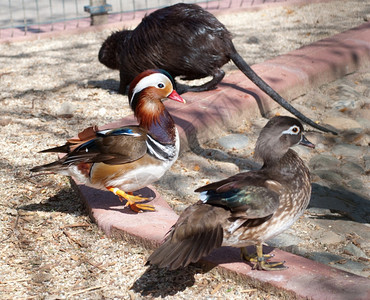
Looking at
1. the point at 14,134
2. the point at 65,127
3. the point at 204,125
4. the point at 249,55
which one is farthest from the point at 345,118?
the point at 14,134

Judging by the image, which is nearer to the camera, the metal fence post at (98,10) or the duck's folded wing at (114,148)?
the duck's folded wing at (114,148)

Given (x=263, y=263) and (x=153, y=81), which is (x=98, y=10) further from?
(x=263, y=263)

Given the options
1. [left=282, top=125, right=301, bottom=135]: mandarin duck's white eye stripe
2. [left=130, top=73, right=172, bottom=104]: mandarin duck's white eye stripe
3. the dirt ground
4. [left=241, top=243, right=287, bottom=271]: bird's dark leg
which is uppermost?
[left=130, top=73, right=172, bottom=104]: mandarin duck's white eye stripe

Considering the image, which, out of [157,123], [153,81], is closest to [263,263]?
[157,123]

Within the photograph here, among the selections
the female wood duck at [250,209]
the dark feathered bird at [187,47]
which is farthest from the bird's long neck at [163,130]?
the dark feathered bird at [187,47]

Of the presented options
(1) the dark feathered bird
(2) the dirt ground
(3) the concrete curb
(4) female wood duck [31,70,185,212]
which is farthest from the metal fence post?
(4) female wood duck [31,70,185,212]

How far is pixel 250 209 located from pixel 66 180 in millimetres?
1807

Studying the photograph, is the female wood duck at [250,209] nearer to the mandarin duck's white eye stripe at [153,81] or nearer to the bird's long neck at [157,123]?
the bird's long neck at [157,123]

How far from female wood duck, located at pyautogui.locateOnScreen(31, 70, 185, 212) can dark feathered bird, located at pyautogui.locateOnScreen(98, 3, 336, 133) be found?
5.67 feet

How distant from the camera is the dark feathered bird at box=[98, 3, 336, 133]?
5.24 m

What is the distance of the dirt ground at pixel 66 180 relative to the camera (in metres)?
2.96

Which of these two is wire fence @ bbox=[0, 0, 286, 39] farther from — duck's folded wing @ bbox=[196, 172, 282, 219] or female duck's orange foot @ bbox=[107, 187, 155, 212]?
duck's folded wing @ bbox=[196, 172, 282, 219]

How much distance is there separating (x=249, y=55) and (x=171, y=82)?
3620mm

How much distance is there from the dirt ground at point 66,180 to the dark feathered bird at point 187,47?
58 cm
